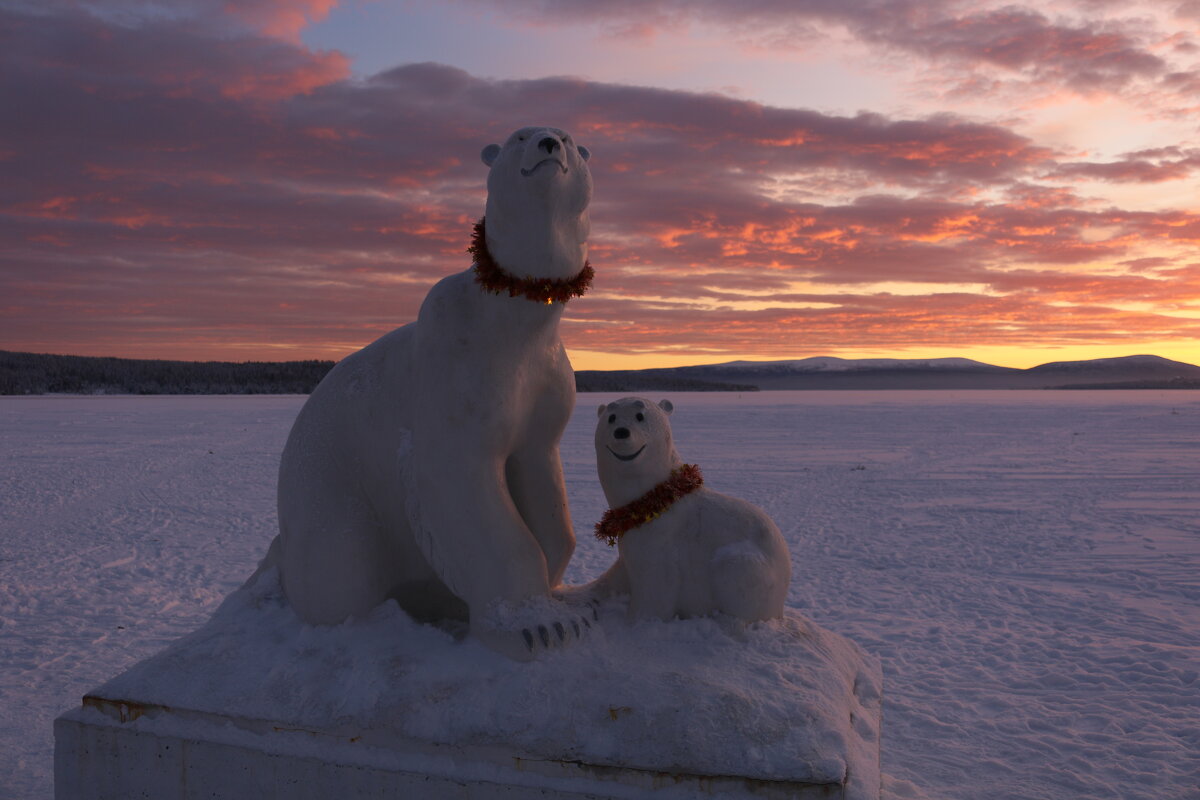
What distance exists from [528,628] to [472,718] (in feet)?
1.04

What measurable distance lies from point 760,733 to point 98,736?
2160mm

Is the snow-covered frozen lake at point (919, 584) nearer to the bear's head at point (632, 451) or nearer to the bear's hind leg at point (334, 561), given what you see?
the bear's hind leg at point (334, 561)

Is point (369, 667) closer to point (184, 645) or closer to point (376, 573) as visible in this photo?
point (376, 573)

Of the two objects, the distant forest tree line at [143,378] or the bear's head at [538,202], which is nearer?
the bear's head at [538,202]

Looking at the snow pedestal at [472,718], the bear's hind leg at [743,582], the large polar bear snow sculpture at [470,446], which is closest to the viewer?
the snow pedestal at [472,718]

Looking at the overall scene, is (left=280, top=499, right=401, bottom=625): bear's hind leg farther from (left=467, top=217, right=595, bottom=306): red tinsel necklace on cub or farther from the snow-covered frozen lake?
the snow-covered frozen lake

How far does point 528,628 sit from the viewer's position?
2752 millimetres

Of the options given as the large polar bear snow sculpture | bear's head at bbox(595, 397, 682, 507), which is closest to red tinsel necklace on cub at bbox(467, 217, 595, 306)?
the large polar bear snow sculpture

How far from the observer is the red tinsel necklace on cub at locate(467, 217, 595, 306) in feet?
8.68

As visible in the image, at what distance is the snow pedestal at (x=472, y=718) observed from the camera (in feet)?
8.02

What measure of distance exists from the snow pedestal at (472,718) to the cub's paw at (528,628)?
0.15 ft

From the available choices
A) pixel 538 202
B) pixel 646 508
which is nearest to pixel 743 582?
pixel 646 508

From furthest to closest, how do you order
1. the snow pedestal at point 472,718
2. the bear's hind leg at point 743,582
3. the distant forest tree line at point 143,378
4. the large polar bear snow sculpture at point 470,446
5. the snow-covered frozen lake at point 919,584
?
the distant forest tree line at point 143,378, the snow-covered frozen lake at point 919,584, the bear's hind leg at point 743,582, the large polar bear snow sculpture at point 470,446, the snow pedestal at point 472,718

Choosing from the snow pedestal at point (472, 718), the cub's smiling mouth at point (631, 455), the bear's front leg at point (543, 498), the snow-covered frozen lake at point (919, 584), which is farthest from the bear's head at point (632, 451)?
the snow-covered frozen lake at point (919, 584)
